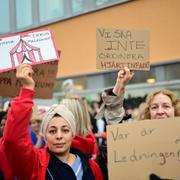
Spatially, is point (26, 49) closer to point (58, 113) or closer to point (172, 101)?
point (58, 113)

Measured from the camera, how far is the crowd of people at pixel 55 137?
2.54 metres

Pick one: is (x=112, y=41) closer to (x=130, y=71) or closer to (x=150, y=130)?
(x=130, y=71)

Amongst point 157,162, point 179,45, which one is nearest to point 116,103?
point 157,162

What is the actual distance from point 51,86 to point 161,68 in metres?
7.32

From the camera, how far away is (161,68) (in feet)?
35.4

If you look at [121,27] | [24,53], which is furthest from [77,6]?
[24,53]

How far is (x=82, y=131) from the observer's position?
3.58m

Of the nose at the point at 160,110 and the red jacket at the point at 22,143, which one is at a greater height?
the nose at the point at 160,110

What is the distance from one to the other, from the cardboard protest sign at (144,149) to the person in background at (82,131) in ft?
1.16

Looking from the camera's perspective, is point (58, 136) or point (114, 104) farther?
point (114, 104)

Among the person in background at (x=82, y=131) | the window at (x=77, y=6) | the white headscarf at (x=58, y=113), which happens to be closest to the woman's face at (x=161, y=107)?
the person in background at (x=82, y=131)

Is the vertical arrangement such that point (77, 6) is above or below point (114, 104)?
above

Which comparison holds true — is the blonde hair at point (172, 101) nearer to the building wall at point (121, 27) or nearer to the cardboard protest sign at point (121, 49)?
the cardboard protest sign at point (121, 49)

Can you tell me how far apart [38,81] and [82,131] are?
497mm
